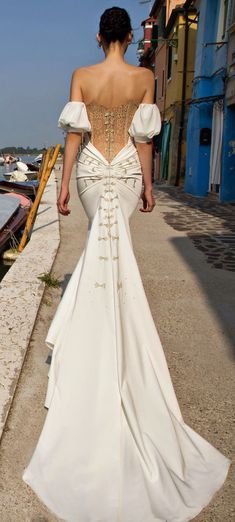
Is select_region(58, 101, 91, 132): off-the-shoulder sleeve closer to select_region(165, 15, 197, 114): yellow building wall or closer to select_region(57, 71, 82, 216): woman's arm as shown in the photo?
select_region(57, 71, 82, 216): woman's arm

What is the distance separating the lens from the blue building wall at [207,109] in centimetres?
1320

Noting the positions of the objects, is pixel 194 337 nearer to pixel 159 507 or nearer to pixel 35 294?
pixel 35 294

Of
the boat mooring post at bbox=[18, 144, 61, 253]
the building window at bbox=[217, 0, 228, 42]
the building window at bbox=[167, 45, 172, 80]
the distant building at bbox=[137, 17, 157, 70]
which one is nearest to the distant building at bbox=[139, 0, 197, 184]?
the building window at bbox=[167, 45, 172, 80]

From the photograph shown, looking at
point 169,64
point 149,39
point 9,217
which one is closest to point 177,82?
point 169,64

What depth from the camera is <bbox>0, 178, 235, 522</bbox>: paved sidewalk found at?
2.02 meters

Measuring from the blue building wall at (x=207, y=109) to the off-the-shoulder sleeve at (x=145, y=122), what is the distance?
11.5 metres

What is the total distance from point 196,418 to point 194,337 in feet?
4.06

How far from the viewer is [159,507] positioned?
72.7 inches

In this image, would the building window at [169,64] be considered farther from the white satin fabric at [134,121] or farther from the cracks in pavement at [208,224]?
the white satin fabric at [134,121]

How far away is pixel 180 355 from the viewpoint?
342 cm

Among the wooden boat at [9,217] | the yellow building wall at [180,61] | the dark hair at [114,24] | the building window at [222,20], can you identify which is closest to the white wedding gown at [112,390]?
the dark hair at [114,24]

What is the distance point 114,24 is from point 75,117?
0.53 m

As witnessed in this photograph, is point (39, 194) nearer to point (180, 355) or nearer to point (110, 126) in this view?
point (180, 355)

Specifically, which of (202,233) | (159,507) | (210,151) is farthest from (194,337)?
(210,151)
